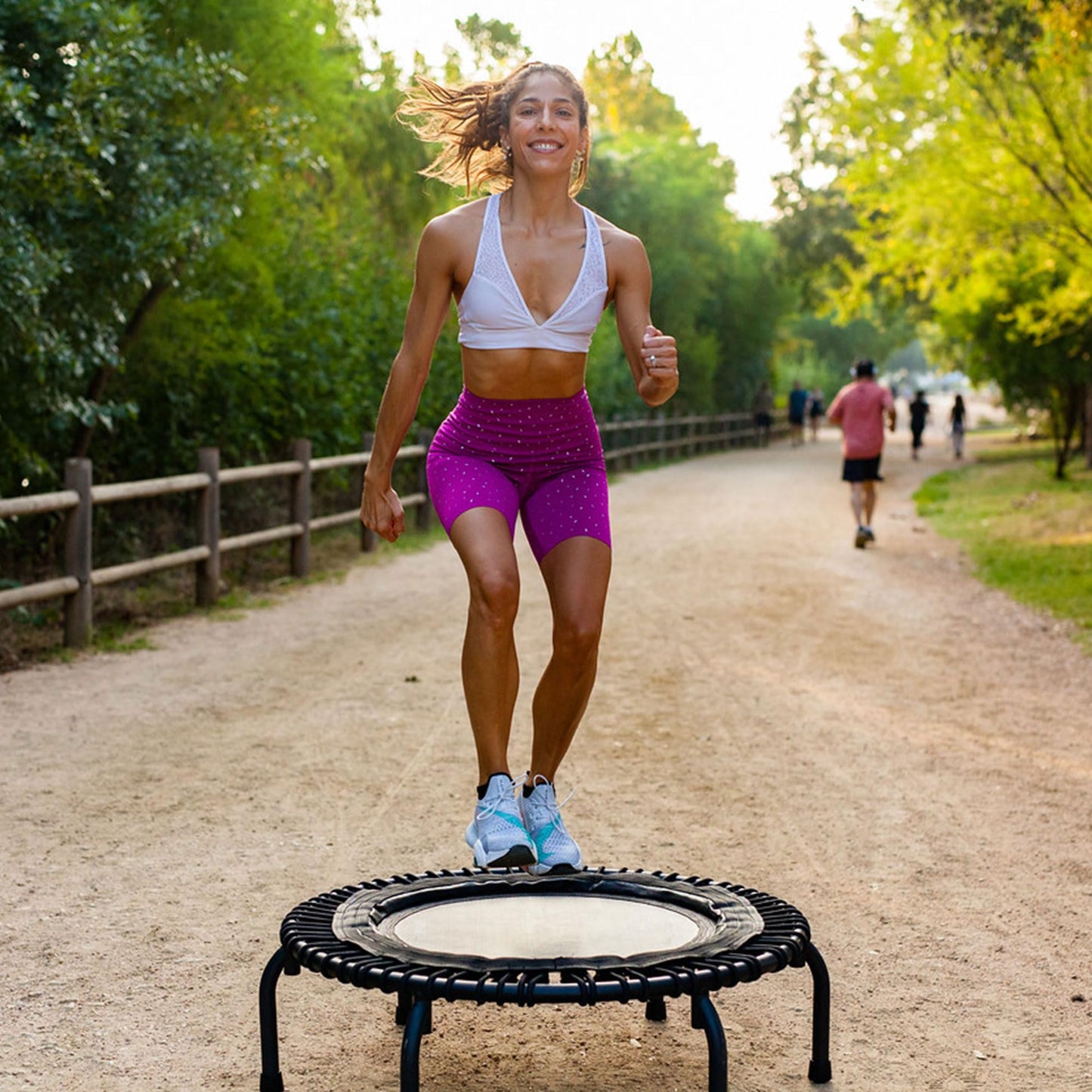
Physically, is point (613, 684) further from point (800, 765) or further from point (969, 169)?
point (969, 169)

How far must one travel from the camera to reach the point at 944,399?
164 metres

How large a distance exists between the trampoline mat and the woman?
6.9 inches

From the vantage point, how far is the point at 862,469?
17.2 metres

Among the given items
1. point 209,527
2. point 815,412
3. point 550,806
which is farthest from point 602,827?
point 815,412

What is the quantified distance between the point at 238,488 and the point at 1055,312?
1306 cm

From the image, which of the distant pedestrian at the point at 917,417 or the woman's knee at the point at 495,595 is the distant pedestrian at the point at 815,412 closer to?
the distant pedestrian at the point at 917,417

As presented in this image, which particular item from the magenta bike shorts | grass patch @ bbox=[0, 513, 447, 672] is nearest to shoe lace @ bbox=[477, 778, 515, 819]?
the magenta bike shorts

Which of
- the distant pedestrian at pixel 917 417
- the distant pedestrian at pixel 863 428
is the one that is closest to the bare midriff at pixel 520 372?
the distant pedestrian at pixel 863 428

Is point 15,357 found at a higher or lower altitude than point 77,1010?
higher

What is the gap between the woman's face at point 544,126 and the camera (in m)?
4.46

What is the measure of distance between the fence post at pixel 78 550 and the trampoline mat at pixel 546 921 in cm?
669

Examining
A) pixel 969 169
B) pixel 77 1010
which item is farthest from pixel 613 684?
pixel 969 169

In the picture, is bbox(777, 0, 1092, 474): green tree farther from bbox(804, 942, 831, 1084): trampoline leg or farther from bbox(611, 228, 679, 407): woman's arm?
bbox(804, 942, 831, 1084): trampoline leg

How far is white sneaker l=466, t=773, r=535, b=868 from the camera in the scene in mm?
4145
